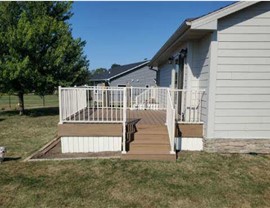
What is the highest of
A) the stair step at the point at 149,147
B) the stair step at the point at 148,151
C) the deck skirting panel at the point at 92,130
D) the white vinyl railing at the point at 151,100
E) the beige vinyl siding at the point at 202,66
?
the beige vinyl siding at the point at 202,66

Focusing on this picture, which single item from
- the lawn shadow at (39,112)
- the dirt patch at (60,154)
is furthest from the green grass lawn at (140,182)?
the lawn shadow at (39,112)

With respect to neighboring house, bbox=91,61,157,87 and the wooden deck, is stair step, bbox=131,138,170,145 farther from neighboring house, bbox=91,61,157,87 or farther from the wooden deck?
neighboring house, bbox=91,61,157,87

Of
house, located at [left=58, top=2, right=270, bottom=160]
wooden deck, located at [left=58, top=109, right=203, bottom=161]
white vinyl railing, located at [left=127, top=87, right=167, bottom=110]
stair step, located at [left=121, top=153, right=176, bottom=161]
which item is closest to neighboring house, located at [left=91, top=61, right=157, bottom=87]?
white vinyl railing, located at [left=127, top=87, right=167, bottom=110]

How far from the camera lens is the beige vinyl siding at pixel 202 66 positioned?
20.0 ft

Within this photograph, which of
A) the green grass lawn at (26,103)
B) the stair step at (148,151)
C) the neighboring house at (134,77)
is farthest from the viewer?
the neighboring house at (134,77)

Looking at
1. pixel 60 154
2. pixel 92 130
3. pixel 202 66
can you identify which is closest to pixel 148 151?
pixel 92 130

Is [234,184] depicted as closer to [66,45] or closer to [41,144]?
[41,144]

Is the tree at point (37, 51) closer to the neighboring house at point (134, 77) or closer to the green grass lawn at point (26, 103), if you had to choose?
the green grass lawn at point (26, 103)


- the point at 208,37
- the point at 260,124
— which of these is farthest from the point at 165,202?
the point at 208,37

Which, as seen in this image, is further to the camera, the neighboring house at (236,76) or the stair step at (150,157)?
the neighboring house at (236,76)

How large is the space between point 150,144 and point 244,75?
9.58ft

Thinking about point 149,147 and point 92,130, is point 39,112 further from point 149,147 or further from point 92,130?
point 149,147

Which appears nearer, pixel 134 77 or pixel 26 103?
pixel 26 103

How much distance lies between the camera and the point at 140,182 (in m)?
4.39
